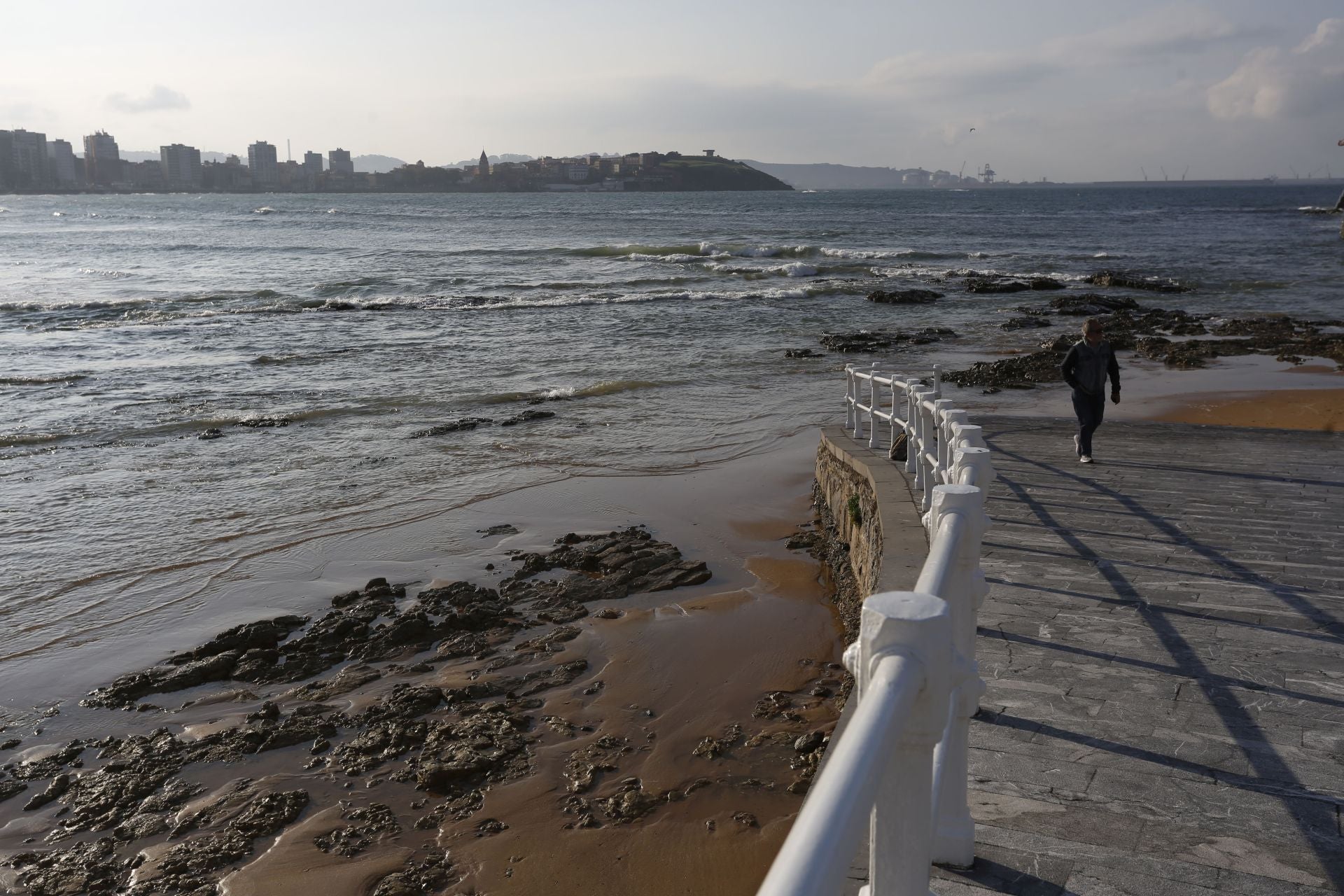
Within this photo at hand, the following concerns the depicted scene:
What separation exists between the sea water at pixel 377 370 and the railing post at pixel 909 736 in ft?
24.6

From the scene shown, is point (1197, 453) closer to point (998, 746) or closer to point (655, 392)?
point (998, 746)

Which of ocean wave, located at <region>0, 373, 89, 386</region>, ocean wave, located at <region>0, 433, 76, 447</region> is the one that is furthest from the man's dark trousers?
ocean wave, located at <region>0, 373, 89, 386</region>

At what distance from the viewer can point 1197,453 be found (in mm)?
8984

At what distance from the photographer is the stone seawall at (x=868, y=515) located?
604 cm

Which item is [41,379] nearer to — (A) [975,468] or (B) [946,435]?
(B) [946,435]

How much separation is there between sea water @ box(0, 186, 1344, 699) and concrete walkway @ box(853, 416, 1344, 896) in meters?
5.49

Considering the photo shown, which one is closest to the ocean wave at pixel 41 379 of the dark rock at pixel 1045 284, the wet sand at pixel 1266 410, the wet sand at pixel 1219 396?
the wet sand at pixel 1219 396

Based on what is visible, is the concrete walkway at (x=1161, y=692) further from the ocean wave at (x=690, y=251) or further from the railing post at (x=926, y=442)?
the ocean wave at (x=690, y=251)

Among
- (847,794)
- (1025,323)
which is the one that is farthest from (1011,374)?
(847,794)

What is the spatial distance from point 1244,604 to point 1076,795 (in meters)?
2.49

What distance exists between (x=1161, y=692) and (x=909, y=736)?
3126mm

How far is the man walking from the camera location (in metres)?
8.68

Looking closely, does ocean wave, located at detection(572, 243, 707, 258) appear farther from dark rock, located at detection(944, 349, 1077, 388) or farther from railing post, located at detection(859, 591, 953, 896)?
railing post, located at detection(859, 591, 953, 896)

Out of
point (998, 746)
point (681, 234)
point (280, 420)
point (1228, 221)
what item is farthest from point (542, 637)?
point (1228, 221)
